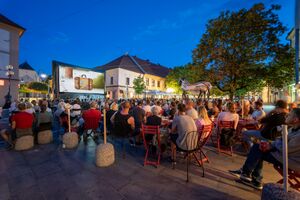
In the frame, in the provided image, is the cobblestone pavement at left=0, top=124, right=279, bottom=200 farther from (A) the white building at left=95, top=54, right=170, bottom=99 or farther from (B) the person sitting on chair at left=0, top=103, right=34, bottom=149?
(A) the white building at left=95, top=54, right=170, bottom=99

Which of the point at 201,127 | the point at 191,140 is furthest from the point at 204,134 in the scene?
the point at 191,140

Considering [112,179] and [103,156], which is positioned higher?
[103,156]

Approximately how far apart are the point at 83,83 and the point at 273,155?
11320mm

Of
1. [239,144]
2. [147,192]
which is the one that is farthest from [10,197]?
[239,144]

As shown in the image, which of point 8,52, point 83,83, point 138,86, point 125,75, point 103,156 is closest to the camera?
point 103,156

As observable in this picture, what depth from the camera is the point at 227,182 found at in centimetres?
312

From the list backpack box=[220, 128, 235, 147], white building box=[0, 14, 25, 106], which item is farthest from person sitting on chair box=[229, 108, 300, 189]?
white building box=[0, 14, 25, 106]

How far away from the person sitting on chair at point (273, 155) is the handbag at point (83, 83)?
10.1 m

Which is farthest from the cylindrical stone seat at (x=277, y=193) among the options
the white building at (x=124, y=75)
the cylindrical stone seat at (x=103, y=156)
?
the white building at (x=124, y=75)

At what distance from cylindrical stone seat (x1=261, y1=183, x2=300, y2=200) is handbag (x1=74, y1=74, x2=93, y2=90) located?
10.9m

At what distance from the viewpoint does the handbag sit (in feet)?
35.1

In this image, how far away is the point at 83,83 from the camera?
11.4 metres

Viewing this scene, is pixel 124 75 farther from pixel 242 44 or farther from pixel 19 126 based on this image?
pixel 19 126

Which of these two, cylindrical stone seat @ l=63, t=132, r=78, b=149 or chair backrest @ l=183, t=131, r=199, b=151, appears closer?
chair backrest @ l=183, t=131, r=199, b=151
